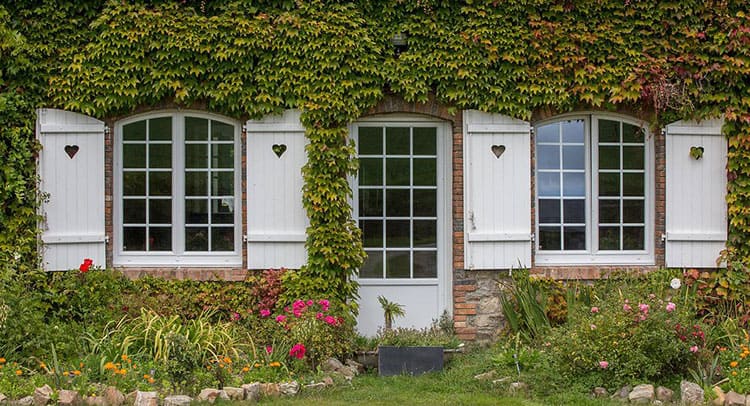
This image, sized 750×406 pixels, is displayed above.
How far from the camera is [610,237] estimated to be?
814 cm

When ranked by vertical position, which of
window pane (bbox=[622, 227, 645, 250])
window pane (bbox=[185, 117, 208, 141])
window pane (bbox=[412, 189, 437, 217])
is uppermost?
window pane (bbox=[185, 117, 208, 141])

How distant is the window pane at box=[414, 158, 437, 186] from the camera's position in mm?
8086

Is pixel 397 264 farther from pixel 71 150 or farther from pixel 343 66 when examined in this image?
pixel 71 150

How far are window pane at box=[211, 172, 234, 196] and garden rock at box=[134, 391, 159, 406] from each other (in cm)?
287

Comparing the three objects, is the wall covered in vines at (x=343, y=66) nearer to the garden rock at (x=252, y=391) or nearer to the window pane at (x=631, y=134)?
the window pane at (x=631, y=134)

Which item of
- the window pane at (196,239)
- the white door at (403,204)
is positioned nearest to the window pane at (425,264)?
the white door at (403,204)

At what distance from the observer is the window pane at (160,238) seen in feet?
26.2

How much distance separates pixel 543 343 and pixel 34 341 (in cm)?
462

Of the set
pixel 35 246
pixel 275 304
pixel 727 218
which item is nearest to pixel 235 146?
pixel 275 304

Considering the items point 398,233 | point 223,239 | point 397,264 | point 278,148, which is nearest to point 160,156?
point 223,239

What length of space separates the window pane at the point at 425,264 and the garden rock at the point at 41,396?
389 centimetres

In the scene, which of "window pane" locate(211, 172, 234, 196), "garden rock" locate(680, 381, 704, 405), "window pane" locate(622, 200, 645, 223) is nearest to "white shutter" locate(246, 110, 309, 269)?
"window pane" locate(211, 172, 234, 196)

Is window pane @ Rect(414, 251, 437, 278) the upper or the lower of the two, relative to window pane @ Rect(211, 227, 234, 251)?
lower

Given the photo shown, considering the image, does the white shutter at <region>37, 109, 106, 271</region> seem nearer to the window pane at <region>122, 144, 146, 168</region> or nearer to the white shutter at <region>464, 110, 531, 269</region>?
the window pane at <region>122, 144, 146, 168</region>
